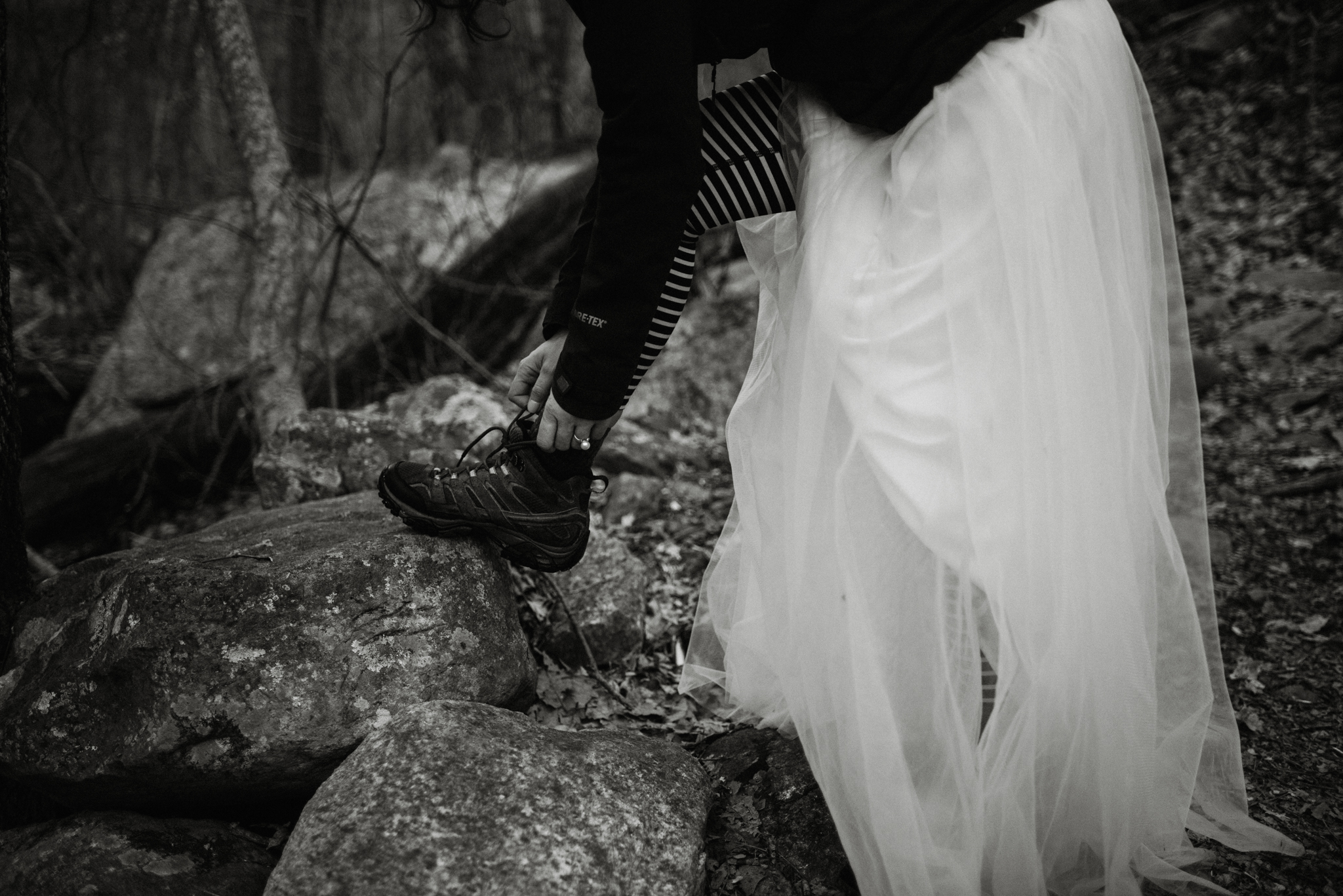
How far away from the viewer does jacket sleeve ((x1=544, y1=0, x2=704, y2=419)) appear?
134 cm

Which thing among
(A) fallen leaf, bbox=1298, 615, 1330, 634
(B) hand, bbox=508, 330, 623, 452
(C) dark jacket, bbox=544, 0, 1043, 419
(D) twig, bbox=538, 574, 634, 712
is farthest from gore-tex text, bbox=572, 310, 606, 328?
(A) fallen leaf, bbox=1298, 615, 1330, 634

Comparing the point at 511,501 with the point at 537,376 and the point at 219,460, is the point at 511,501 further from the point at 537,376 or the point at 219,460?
the point at 219,460

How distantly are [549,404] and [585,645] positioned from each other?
0.91 m

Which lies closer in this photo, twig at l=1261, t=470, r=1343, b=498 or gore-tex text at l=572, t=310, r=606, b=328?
gore-tex text at l=572, t=310, r=606, b=328

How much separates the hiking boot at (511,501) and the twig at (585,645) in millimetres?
505

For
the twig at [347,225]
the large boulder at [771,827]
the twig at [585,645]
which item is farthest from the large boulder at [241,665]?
the twig at [347,225]

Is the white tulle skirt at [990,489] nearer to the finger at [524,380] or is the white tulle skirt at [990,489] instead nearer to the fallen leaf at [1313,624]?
the finger at [524,380]

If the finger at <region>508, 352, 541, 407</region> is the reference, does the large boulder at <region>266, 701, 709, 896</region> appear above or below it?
below

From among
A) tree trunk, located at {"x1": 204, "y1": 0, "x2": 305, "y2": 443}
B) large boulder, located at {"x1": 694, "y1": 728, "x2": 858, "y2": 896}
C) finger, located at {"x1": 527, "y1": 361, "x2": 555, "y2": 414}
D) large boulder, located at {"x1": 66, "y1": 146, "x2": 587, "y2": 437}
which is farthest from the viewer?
large boulder, located at {"x1": 66, "y1": 146, "x2": 587, "y2": 437}

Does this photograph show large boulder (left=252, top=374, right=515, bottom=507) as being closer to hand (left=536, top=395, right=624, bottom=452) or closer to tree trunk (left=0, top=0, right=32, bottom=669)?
tree trunk (left=0, top=0, right=32, bottom=669)

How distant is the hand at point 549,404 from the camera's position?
5.64 feet

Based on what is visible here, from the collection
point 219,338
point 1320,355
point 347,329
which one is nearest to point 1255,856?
point 1320,355

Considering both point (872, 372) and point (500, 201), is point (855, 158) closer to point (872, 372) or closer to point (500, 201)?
point (872, 372)

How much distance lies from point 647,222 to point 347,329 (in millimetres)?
3910
